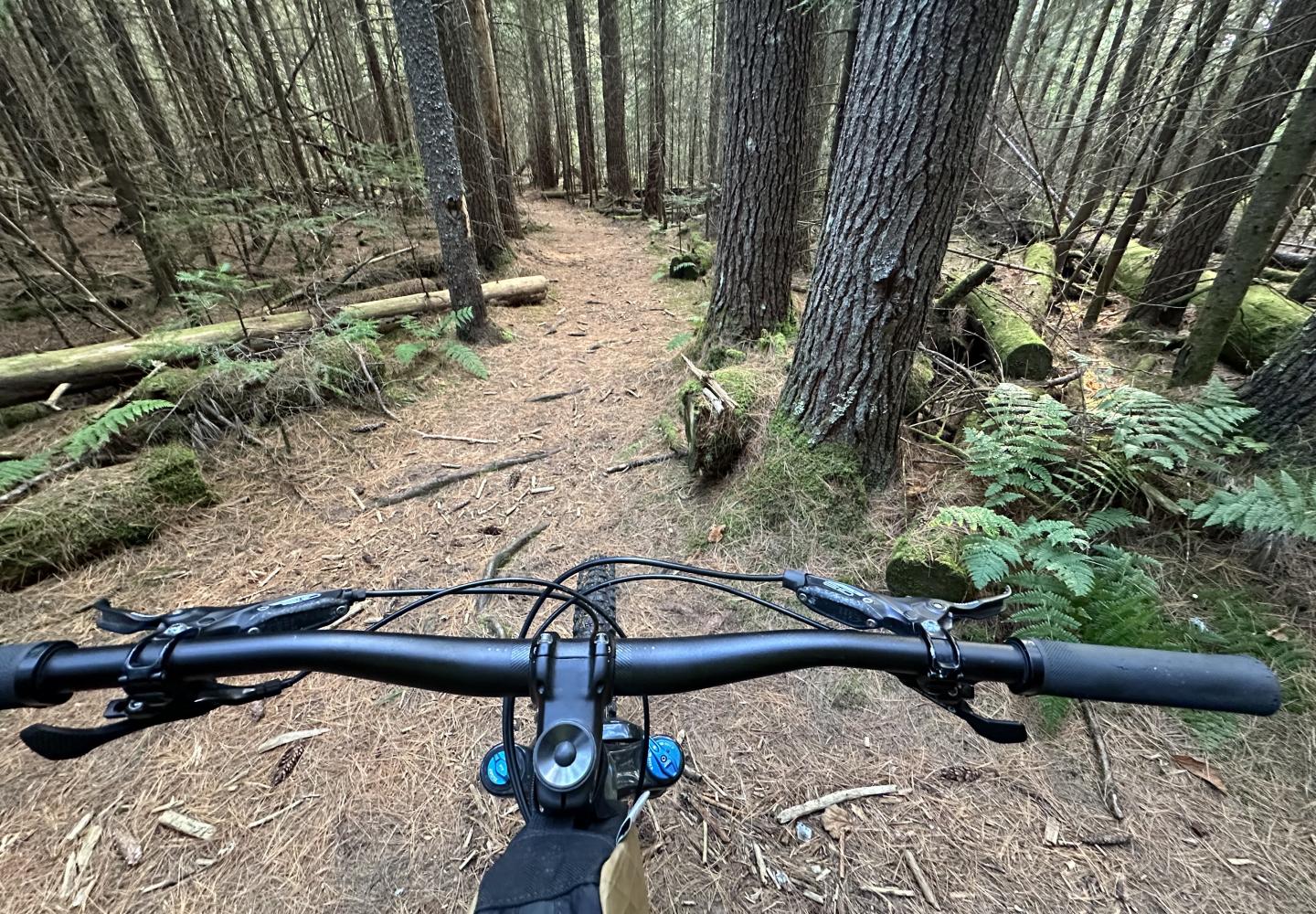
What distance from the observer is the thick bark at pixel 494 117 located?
373 inches

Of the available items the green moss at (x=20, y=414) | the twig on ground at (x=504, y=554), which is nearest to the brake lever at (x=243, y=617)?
the twig on ground at (x=504, y=554)

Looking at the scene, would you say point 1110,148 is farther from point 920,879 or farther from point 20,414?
point 20,414

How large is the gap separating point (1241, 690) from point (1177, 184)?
8360 mm

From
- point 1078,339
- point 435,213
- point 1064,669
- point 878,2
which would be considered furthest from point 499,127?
point 1064,669

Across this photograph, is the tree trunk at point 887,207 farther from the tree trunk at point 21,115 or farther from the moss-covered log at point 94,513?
the tree trunk at point 21,115

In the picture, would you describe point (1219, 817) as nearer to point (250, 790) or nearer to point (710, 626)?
point (710, 626)

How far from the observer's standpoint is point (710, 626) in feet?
9.41

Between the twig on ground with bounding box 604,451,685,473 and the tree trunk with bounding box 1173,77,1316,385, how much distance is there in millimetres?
4389

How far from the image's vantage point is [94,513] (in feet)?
10.9

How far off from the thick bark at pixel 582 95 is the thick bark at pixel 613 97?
1.91 ft

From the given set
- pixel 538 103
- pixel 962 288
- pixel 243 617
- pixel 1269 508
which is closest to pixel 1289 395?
pixel 1269 508

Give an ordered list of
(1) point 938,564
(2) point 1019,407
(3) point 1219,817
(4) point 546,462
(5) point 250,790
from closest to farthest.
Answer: (3) point 1219,817 → (5) point 250,790 → (1) point 938,564 → (2) point 1019,407 → (4) point 546,462

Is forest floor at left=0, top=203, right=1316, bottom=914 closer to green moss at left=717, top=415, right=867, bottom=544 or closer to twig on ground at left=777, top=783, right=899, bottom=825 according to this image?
twig on ground at left=777, top=783, right=899, bottom=825

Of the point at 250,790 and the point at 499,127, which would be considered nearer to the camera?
the point at 250,790
